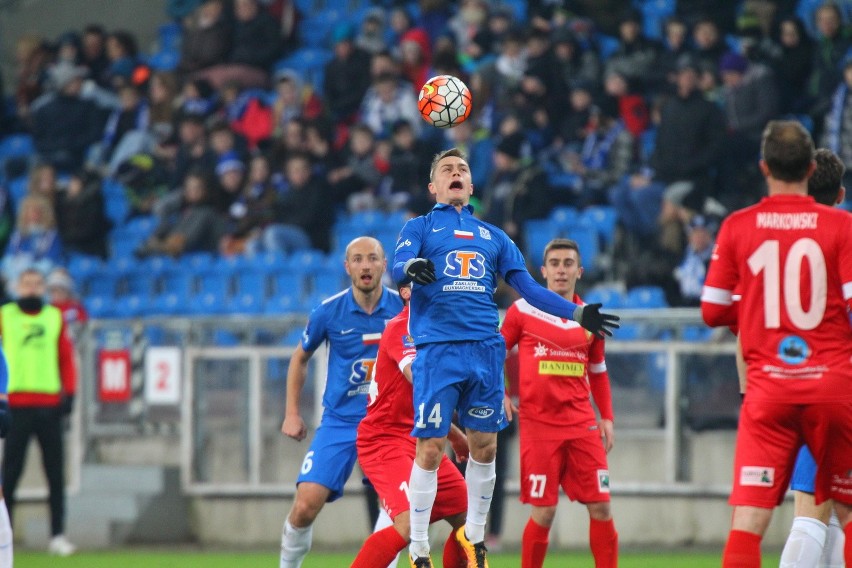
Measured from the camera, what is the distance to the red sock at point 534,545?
8.37 meters

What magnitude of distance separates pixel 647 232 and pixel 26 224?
7.33 meters

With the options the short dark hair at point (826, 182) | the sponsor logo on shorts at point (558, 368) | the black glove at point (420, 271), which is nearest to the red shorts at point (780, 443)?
the short dark hair at point (826, 182)

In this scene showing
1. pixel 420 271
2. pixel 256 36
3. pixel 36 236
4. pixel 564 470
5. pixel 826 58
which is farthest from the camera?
pixel 256 36

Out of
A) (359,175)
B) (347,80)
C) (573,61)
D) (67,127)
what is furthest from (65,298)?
(573,61)

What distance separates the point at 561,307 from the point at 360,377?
158cm

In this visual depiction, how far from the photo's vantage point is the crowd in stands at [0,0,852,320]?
14219 millimetres

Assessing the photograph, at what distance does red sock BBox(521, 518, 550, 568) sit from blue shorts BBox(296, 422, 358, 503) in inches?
42.2

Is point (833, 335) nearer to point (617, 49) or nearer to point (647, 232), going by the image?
point (647, 232)

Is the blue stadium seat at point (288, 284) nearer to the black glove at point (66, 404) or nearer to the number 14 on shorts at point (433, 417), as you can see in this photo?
the black glove at point (66, 404)

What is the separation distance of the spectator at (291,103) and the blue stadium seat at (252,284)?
223 centimetres

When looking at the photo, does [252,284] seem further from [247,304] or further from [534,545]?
[534,545]

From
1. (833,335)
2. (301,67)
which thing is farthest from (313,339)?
(301,67)

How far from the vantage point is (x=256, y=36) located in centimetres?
1873

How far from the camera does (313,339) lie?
27.7 feet
